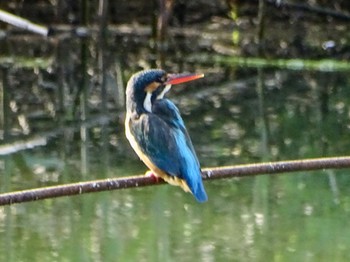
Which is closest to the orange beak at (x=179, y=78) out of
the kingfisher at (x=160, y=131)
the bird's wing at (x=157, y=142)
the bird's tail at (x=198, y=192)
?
the kingfisher at (x=160, y=131)

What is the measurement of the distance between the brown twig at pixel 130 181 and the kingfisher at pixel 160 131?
0.92 feet

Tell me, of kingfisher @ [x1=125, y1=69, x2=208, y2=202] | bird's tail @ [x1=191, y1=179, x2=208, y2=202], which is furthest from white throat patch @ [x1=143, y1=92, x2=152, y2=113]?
bird's tail @ [x1=191, y1=179, x2=208, y2=202]

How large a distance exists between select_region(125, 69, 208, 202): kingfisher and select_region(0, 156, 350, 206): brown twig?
280 mm

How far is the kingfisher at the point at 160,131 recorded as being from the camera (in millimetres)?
3580

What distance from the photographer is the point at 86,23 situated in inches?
480

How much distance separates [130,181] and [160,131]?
2.22ft

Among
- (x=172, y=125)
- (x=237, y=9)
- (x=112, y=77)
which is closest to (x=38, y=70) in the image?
(x=112, y=77)

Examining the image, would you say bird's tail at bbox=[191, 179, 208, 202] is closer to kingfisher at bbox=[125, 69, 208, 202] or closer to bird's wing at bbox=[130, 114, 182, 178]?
kingfisher at bbox=[125, 69, 208, 202]

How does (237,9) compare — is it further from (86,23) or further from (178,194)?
(178,194)

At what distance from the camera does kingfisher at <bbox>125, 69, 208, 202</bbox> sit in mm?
3580

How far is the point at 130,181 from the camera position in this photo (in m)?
3.11

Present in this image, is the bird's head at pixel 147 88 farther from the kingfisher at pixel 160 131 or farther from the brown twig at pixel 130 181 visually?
the brown twig at pixel 130 181

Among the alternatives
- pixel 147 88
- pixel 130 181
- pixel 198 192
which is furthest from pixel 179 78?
pixel 130 181

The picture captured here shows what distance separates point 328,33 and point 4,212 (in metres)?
6.54
